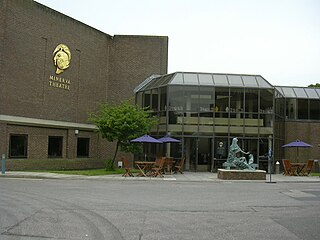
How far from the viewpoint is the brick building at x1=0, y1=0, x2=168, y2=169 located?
93.2 ft

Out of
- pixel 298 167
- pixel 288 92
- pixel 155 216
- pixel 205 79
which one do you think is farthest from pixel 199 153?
pixel 155 216

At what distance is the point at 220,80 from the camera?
32062 millimetres

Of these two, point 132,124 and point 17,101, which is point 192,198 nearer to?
point 132,124

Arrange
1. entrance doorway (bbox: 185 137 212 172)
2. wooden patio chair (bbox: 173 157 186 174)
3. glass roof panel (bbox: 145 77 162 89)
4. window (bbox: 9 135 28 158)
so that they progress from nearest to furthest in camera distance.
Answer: wooden patio chair (bbox: 173 157 186 174)
window (bbox: 9 135 28 158)
entrance doorway (bbox: 185 137 212 172)
glass roof panel (bbox: 145 77 162 89)

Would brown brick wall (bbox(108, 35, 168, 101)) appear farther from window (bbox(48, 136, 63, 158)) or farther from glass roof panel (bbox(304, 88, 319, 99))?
glass roof panel (bbox(304, 88, 319, 99))

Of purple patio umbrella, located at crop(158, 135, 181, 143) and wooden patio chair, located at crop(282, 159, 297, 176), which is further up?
purple patio umbrella, located at crop(158, 135, 181, 143)

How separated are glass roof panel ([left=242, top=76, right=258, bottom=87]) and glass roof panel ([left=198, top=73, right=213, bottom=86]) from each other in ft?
8.57

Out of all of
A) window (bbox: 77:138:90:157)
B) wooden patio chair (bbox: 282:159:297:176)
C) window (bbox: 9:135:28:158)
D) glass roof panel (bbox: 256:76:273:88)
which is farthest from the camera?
window (bbox: 77:138:90:157)

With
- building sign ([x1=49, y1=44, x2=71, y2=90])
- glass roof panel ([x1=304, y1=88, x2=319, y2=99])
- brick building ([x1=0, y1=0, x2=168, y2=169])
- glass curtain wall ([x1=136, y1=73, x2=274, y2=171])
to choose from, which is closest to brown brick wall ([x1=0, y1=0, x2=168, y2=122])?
brick building ([x1=0, y1=0, x2=168, y2=169])

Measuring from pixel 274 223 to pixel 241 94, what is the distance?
22.3m

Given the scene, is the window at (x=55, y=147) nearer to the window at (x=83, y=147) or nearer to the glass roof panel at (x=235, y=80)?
the window at (x=83, y=147)

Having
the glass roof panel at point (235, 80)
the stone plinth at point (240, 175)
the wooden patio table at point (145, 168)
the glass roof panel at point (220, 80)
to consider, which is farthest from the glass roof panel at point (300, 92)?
the wooden patio table at point (145, 168)

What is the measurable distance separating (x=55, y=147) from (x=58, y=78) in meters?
5.43

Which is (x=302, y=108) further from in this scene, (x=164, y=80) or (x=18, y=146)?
(x=18, y=146)
